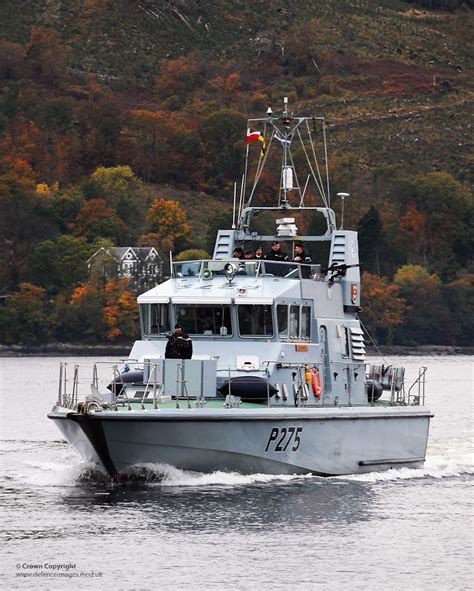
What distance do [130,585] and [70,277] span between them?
110 m

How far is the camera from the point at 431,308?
13450 cm

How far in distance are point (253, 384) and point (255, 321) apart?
5.54 feet

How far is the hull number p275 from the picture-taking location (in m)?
28.1

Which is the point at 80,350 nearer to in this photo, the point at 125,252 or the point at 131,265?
the point at 131,265

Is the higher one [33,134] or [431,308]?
[33,134]

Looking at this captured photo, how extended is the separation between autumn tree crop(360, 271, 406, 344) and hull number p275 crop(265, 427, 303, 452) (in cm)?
9847

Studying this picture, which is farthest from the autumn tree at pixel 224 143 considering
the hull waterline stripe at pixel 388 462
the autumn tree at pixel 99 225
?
the hull waterline stripe at pixel 388 462

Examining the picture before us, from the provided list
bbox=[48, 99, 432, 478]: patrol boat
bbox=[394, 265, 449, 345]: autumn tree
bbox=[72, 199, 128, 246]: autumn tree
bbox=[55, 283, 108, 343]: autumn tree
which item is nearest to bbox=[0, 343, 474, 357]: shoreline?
bbox=[55, 283, 108, 343]: autumn tree

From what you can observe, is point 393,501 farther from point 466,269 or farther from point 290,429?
point 466,269

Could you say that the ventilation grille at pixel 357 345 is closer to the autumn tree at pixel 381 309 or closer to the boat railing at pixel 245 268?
the boat railing at pixel 245 268

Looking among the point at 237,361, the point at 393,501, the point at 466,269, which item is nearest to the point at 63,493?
the point at 237,361

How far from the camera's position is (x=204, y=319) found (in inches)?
1184

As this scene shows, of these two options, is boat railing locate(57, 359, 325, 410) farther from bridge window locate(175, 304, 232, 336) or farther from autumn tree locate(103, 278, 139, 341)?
autumn tree locate(103, 278, 139, 341)

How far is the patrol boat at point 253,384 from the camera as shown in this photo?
27.3 m
